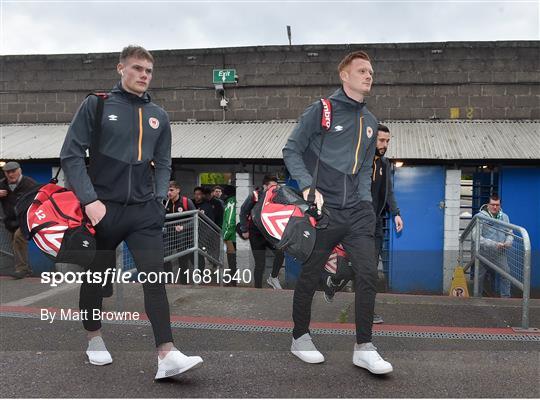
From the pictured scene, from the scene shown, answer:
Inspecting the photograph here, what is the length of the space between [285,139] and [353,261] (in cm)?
693

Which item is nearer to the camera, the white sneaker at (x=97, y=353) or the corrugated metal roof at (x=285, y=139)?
the white sneaker at (x=97, y=353)

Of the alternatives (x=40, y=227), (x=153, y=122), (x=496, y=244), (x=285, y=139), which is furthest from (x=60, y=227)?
(x=285, y=139)

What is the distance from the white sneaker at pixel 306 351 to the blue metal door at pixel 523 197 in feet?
25.4

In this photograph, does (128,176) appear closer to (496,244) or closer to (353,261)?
(353,261)

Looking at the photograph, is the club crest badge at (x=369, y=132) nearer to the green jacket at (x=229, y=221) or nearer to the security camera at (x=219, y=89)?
the green jacket at (x=229, y=221)

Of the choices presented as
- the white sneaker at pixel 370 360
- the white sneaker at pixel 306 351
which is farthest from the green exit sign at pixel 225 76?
the white sneaker at pixel 370 360

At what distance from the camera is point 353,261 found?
3.09 m

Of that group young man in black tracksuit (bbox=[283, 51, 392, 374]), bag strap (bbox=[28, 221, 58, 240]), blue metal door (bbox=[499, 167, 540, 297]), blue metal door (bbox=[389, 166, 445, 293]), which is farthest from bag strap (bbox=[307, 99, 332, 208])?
blue metal door (bbox=[499, 167, 540, 297])

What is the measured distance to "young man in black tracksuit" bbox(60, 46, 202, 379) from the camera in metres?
2.72

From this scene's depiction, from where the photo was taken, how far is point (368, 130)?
3217 millimetres

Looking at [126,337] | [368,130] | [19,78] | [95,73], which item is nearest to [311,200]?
[368,130]

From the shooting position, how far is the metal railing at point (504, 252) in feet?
13.8

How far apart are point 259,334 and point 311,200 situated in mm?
1442

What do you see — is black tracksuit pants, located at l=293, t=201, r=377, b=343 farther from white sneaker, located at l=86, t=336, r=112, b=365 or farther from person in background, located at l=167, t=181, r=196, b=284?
person in background, located at l=167, t=181, r=196, b=284
